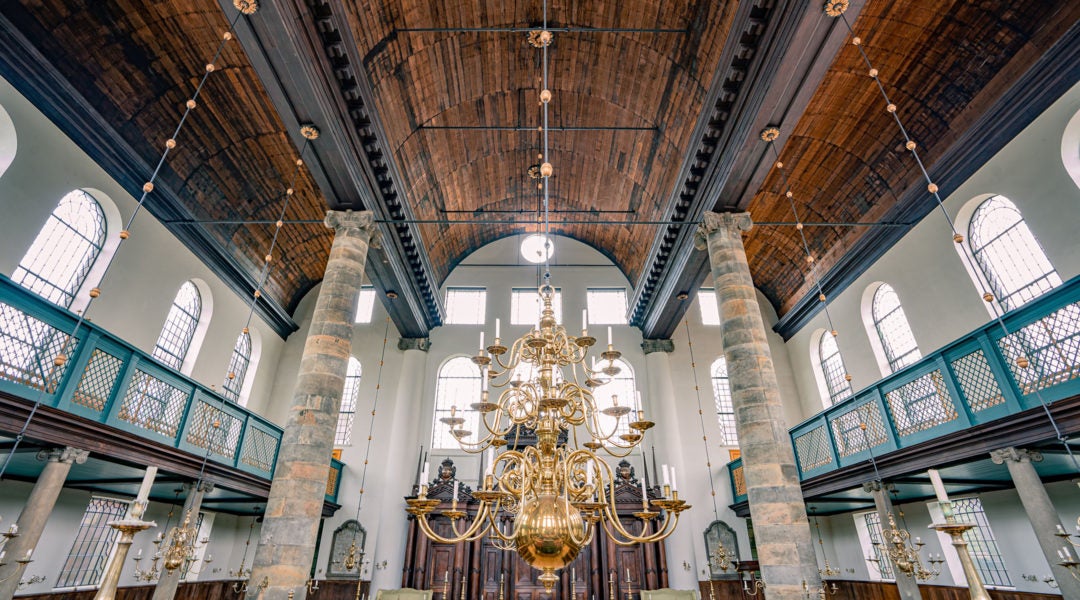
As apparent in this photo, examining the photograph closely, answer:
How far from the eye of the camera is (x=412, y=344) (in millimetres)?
16500

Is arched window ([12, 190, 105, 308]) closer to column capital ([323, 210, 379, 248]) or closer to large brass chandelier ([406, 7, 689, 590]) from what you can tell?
column capital ([323, 210, 379, 248])

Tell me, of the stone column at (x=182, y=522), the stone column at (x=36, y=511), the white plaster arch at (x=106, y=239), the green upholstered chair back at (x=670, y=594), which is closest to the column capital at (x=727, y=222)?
the green upholstered chair back at (x=670, y=594)

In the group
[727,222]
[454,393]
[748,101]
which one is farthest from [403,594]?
[748,101]

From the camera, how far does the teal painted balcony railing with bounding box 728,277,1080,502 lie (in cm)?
618

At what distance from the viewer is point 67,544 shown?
31.5 ft

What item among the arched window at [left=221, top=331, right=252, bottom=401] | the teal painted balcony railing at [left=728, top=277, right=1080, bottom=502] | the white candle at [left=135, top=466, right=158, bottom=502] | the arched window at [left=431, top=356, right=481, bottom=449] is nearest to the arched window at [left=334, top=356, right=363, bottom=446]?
the arched window at [left=431, top=356, right=481, bottom=449]

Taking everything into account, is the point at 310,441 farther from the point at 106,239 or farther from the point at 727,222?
the point at 727,222

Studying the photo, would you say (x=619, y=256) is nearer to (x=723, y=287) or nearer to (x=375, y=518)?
(x=723, y=287)

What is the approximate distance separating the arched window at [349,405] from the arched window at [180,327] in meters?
4.14

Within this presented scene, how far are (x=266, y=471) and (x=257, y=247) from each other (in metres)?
6.05

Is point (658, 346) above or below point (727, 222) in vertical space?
above

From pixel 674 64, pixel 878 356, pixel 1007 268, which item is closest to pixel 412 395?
pixel 674 64

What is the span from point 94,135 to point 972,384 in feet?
47.8

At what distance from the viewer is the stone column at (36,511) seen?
5621mm
